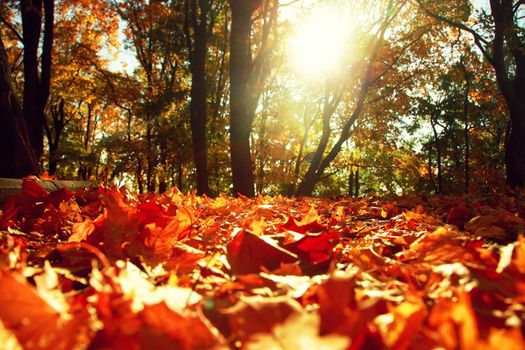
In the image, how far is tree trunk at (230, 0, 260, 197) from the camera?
8.32 metres

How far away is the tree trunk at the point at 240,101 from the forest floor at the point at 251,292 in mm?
7392

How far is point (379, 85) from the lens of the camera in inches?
597

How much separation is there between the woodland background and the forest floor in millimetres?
3693

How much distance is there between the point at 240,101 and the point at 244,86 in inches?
14.7

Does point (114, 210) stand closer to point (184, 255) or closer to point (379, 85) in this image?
point (184, 255)

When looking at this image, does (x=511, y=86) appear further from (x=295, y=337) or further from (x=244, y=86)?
(x=295, y=337)

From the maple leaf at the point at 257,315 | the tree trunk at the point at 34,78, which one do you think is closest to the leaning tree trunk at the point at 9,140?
the maple leaf at the point at 257,315

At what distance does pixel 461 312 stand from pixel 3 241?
48.4 inches

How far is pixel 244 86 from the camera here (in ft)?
28.7

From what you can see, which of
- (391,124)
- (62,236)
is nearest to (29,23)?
(62,236)

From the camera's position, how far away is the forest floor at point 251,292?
0.43m

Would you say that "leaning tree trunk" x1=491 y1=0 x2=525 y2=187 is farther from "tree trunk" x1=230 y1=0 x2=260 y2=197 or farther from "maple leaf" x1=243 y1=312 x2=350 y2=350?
"maple leaf" x1=243 y1=312 x2=350 y2=350

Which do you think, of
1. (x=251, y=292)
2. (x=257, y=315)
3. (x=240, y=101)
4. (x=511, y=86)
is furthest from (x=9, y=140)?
(x=511, y=86)

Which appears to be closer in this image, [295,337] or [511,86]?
[295,337]
